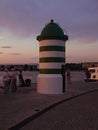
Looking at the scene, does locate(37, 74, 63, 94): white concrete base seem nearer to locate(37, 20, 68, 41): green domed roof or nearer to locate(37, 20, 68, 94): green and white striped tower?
locate(37, 20, 68, 94): green and white striped tower

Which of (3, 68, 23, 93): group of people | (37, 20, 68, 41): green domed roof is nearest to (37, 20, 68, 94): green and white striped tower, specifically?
(37, 20, 68, 41): green domed roof

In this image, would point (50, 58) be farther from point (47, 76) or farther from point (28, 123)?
point (28, 123)

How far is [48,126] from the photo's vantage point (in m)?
10.3

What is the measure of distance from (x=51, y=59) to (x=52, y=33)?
1.49 meters

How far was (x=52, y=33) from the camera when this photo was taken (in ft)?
71.6

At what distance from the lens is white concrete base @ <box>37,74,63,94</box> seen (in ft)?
69.3

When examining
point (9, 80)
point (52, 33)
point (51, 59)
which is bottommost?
point (9, 80)

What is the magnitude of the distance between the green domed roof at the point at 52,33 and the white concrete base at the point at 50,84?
2188mm

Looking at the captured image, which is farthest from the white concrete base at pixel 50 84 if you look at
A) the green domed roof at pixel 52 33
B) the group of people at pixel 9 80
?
the green domed roof at pixel 52 33

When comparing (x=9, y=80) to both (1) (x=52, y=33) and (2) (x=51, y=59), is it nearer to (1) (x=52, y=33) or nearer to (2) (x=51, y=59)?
(2) (x=51, y=59)

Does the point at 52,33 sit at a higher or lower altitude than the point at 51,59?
higher

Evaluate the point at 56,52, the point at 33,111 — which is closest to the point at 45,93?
the point at 56,52

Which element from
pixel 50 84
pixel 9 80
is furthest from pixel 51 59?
pixel 9 80

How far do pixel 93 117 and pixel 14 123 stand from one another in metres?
2.71
